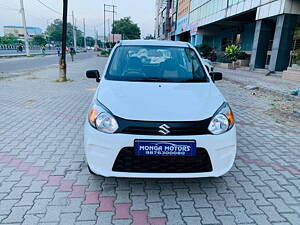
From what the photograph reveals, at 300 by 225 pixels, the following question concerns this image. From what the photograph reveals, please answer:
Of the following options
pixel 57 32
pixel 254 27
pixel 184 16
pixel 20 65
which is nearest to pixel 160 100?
pixel 20 65

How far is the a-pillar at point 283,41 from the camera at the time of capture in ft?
43.1

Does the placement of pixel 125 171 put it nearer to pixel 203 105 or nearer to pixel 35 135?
pixel 203 105

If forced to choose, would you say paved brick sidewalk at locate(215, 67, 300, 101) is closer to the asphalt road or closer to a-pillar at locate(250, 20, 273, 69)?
a-pillar at locate(250, 20, 273, 69)

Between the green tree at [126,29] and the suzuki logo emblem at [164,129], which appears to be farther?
the green tree at [126,29]

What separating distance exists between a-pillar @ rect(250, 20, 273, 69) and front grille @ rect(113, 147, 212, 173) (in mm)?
16441

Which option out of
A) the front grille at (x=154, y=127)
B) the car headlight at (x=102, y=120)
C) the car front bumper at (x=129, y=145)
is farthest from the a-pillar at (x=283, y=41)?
the car headlight at (x=102, y=120)

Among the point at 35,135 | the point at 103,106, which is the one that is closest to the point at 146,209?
the point at 103,106

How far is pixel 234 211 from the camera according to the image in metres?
2.30

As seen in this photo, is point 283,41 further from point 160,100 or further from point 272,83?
point 160,100

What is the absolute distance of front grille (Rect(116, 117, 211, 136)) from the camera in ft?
7.14

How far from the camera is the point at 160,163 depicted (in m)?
2.23

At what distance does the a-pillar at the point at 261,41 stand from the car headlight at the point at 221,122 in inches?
628

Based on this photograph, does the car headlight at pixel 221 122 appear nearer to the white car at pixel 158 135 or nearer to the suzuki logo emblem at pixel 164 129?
the white car at pixel 158 135

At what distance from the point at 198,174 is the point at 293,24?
14.7 m
